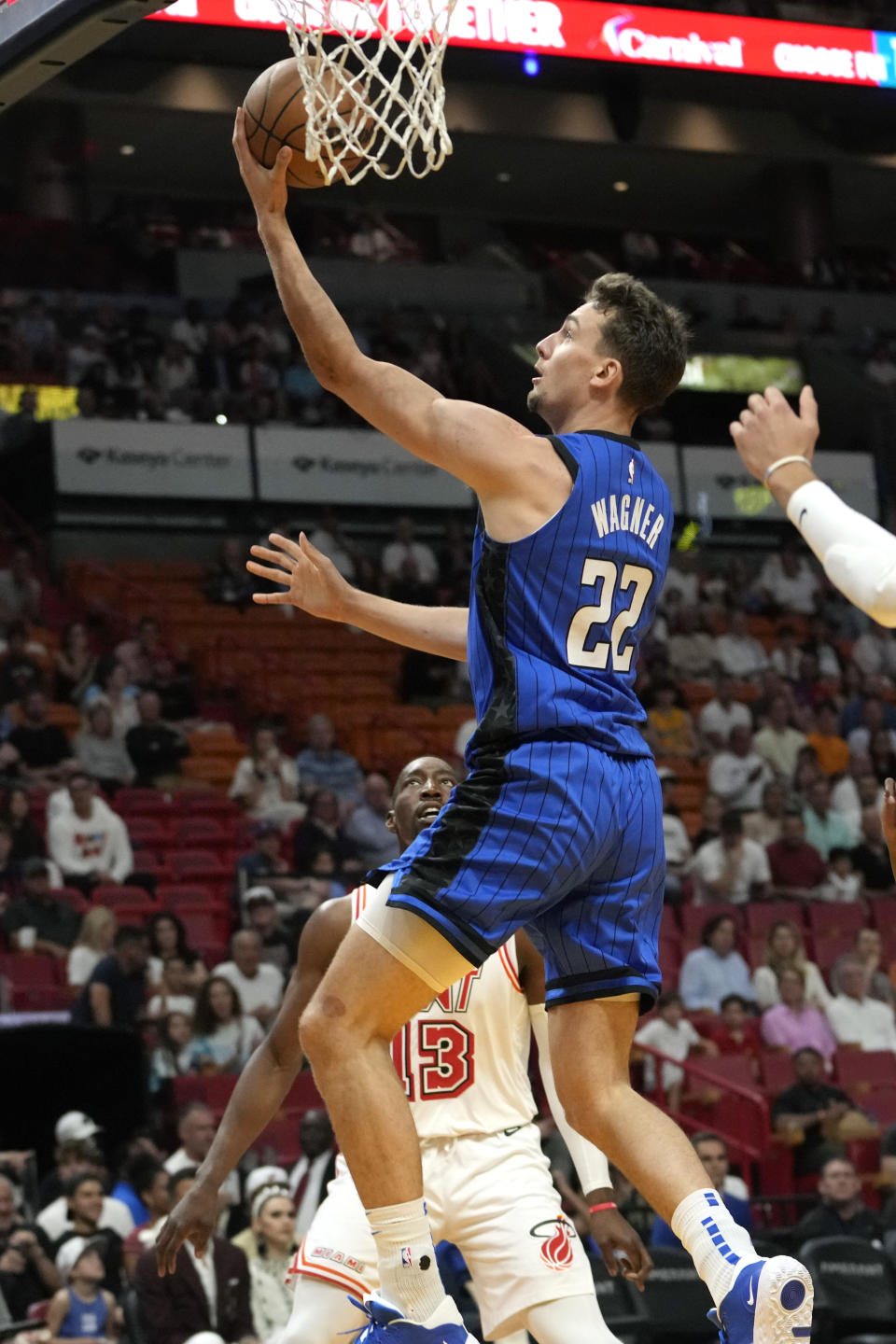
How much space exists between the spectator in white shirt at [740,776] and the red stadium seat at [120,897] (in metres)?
5.48

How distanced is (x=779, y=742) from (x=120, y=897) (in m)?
6.67

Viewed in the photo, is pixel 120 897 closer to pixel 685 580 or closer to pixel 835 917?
pixel 835 917

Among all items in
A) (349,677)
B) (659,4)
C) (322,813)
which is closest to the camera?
(322,813)

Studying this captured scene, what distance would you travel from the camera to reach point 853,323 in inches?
1003

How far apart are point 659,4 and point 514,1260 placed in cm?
1433

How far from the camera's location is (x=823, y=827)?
1619cm

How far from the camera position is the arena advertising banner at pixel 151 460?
19.2 m

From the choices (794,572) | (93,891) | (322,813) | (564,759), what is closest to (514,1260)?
(564,759)

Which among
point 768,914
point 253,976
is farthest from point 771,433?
point 768,914

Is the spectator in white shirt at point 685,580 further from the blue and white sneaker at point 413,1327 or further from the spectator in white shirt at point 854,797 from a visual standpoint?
the blue and white sneaker at point 413,1327

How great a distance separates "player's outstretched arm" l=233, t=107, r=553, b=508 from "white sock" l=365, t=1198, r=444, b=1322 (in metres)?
1.55

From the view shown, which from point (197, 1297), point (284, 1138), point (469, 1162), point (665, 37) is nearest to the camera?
point (469, 1162)

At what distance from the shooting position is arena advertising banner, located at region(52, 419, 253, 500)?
19172mm

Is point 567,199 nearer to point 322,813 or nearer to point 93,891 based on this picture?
point 322,813
